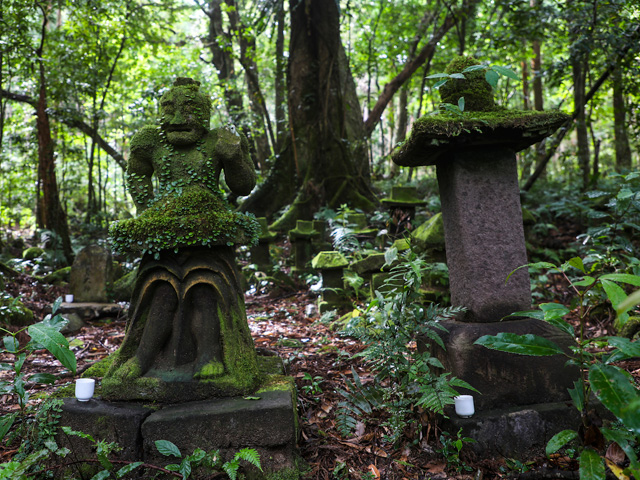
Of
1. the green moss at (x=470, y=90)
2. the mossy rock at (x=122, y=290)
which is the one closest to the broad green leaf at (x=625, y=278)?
the green moss at (x=470, y=90)

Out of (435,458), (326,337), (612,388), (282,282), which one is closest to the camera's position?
(612,388)

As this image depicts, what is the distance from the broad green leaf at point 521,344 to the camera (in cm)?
180

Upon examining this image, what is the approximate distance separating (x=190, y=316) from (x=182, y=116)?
1.39 meters

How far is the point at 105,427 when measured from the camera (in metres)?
2.37

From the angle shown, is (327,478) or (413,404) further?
(413,404)

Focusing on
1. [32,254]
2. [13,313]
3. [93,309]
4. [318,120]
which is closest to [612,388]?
[13,313]

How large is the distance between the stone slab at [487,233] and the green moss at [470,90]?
31 centimetres

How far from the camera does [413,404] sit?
9.27 ft

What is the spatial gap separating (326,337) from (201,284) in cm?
215

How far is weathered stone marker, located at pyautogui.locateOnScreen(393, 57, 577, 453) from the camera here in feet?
8.64

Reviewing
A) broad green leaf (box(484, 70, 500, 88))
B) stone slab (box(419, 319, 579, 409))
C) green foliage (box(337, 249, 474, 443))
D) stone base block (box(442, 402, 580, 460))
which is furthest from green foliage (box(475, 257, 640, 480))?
broad green leaf (box(484, 70, 500, 88))

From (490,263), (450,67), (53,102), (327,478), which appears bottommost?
(327,478)

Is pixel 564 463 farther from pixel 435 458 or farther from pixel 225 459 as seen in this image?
pixel 225 459

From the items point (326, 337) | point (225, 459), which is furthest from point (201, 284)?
point (326, 337)
